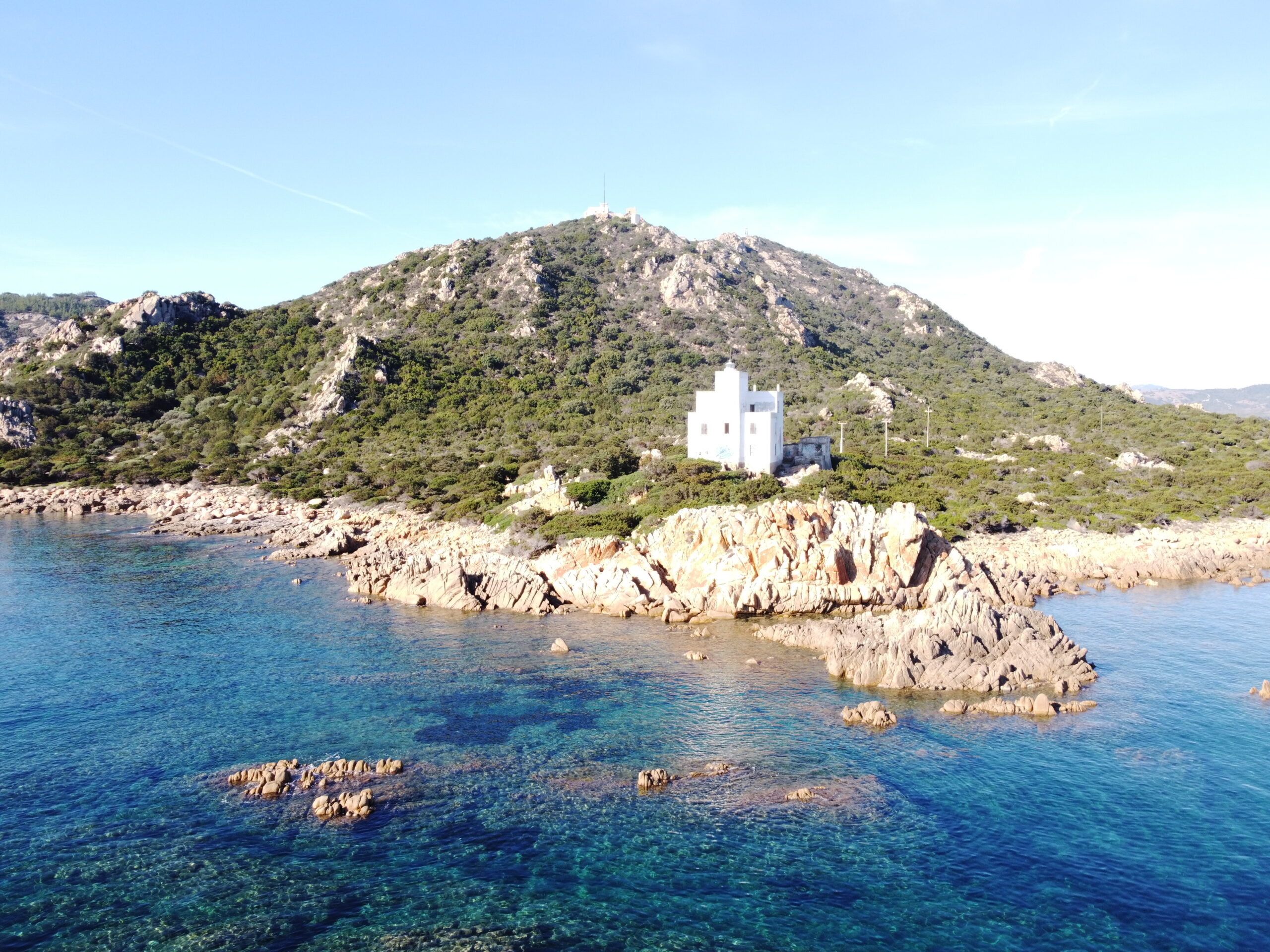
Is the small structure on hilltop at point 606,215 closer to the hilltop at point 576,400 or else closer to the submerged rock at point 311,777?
the hilltop at point 576,400

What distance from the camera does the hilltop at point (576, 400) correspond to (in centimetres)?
6147

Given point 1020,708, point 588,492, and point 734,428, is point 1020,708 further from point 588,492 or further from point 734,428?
point 734,428

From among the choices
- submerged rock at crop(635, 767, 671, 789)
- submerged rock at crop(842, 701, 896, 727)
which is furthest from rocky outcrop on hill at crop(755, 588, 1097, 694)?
submerged rock at crop(635, 767, 671, 789)

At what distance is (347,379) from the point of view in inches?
3821

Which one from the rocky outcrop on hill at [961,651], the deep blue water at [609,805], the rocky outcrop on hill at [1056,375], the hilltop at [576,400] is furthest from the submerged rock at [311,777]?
the rocky outcrop on hill at [1056,375]

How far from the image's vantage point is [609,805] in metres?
19.4

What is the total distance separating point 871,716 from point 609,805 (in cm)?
940

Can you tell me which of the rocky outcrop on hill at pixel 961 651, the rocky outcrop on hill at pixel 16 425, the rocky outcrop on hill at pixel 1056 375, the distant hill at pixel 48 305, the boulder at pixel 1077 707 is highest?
the distant hill at pixel 48 305

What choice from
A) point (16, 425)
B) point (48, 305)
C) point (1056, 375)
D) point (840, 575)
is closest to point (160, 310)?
point (16, 425)

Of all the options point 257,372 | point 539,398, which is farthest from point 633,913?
point 257,372

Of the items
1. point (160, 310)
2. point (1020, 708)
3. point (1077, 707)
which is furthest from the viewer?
point (160, 310)

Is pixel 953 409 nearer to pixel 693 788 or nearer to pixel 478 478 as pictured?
pixel 478 478

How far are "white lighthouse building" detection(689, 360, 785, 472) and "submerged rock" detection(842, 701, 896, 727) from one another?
30.9 m

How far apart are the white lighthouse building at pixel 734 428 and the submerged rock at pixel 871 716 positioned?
30.9 m
